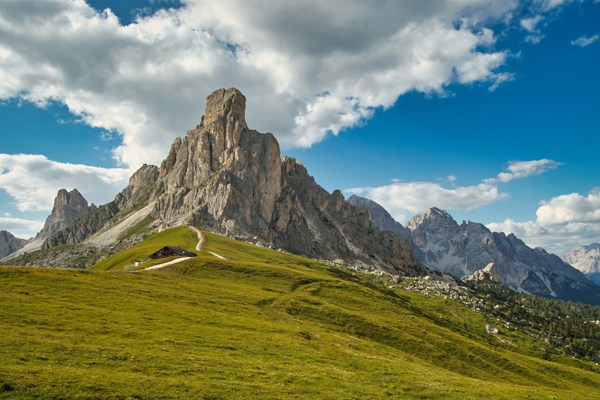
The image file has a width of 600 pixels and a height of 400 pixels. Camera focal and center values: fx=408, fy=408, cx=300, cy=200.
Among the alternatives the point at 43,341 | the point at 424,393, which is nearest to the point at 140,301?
the point at 43,341

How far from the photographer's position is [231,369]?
3139cm

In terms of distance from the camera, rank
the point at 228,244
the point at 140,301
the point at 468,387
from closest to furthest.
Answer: the point at 468,387 < the point at 140,301 < the point at 228,244

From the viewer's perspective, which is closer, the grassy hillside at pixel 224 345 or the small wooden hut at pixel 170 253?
the grassy hillside at pixel 224 345

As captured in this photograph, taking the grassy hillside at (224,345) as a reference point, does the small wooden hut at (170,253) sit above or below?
above

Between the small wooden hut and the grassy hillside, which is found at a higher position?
the small wooden hut

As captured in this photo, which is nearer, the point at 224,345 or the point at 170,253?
the point at 224,345

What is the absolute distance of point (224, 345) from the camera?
38594 millimetres

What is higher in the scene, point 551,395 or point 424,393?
point 424,393

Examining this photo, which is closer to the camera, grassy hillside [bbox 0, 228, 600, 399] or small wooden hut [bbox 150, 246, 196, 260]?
grassy hillside [bbox 0, 228, 600, 399]

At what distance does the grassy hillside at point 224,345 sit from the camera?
26470mm

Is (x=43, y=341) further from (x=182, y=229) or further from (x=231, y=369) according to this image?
(x=182, y=229)

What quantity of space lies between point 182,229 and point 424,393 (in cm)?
16585

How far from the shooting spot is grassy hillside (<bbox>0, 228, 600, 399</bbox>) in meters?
26.5

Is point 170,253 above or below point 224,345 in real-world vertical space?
above
